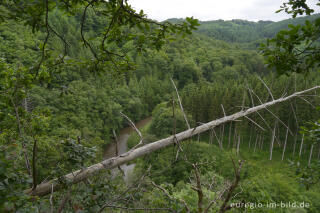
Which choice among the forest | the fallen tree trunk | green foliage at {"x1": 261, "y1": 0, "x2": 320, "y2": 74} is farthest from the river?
green foliage at {"x1": 261, "y1": 0, "x2": 320, "y2": 74}

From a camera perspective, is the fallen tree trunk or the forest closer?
the forest

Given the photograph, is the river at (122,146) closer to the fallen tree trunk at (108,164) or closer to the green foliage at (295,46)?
the fallen tree trunk at (108,164)

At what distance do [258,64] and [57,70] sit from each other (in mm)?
82479

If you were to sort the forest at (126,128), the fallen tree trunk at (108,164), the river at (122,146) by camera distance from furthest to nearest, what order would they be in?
the river at (122,146) < the fallen tree trunk at (108,164) < the forest at (126,128)

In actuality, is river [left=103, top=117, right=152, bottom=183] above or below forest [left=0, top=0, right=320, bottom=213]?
below

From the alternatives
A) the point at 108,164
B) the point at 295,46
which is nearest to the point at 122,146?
the point at 108,164

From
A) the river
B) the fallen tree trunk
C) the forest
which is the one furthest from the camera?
the river

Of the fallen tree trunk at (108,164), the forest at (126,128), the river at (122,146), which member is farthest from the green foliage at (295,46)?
the river at (122,146)

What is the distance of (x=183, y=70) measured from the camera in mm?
62312

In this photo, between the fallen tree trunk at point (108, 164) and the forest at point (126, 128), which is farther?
the fallen tree trunk at point (108, 164)

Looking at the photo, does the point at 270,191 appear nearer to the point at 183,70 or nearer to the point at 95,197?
the point at 95,197

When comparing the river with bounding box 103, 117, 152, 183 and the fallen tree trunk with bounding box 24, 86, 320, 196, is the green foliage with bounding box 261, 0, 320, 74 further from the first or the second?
the river with bounding box 103, 117, 152, 183

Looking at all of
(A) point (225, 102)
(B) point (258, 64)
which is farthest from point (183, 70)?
(A) point (225, 102)

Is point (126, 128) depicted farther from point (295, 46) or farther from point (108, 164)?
point (295, 46)
